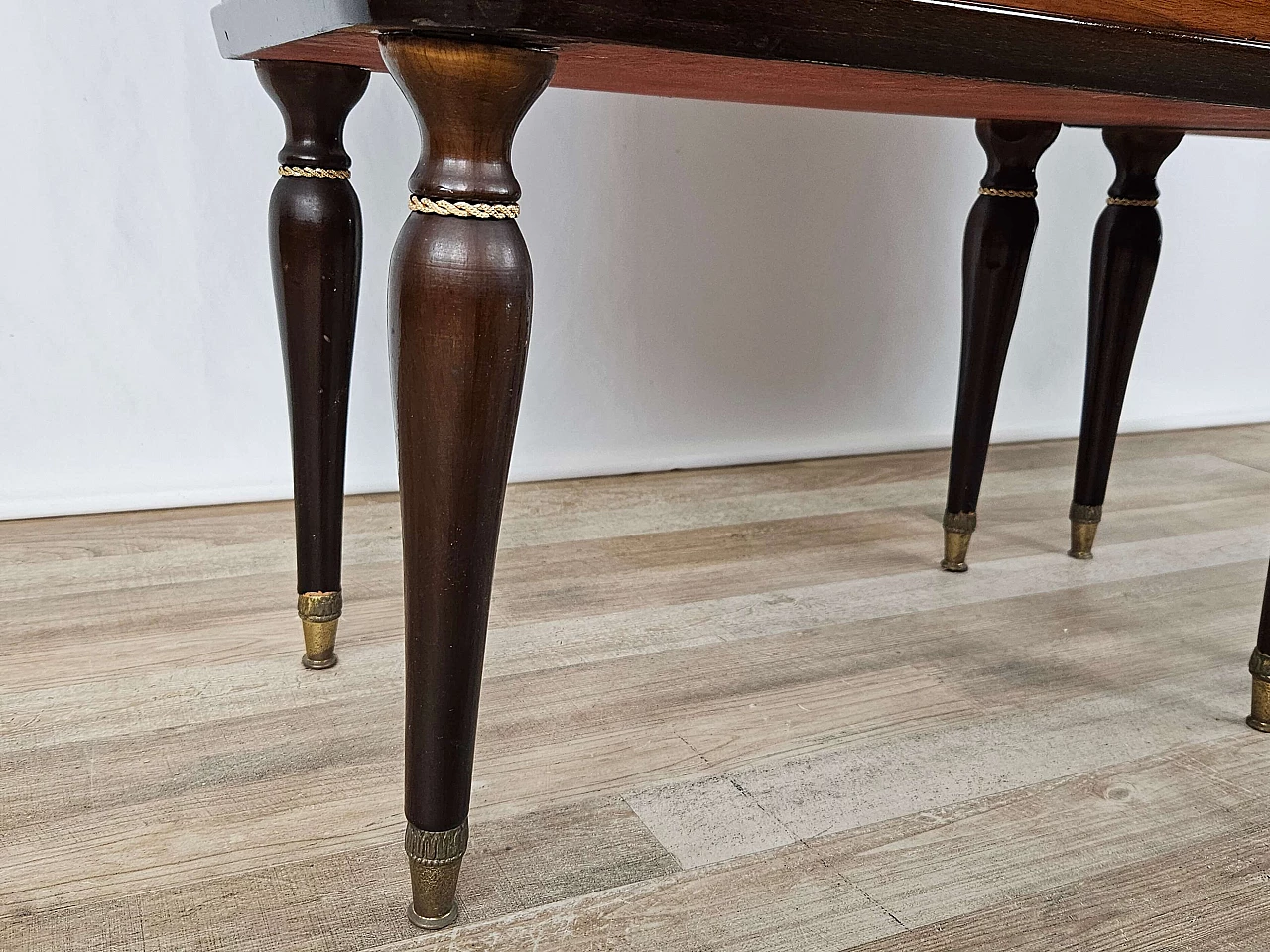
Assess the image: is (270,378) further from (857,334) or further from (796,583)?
(857,334)

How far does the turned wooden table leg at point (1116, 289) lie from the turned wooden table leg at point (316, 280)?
91cm

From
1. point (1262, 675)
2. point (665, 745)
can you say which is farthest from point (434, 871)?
point (1262, 675)

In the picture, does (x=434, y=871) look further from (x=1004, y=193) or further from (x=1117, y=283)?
(x=1117, y=283)

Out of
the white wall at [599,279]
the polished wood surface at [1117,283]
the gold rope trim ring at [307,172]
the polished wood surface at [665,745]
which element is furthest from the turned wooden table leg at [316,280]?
the polished wood surface at [1117,283]

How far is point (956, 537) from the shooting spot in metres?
1.42

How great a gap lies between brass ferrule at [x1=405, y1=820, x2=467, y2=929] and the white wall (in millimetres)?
1021

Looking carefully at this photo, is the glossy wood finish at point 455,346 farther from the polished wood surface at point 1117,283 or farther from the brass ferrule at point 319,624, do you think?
the polished wood surface at point 1117,283

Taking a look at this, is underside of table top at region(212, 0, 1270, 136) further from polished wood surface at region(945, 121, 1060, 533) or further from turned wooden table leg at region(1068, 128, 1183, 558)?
turned wooden table leg at region(1068, 128, 1183, 558)

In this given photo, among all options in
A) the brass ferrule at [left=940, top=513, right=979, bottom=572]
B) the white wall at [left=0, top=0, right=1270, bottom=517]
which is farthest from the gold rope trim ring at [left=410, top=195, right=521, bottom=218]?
the white wall at [left=0, top=0, right=1270, bottom=517]

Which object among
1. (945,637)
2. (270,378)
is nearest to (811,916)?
(945,637)

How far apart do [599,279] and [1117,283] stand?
0.77 meters

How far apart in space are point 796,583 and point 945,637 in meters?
0.21

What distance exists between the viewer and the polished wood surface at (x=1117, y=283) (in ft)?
4.49

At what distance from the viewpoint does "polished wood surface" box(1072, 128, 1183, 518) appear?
4.49 feet
